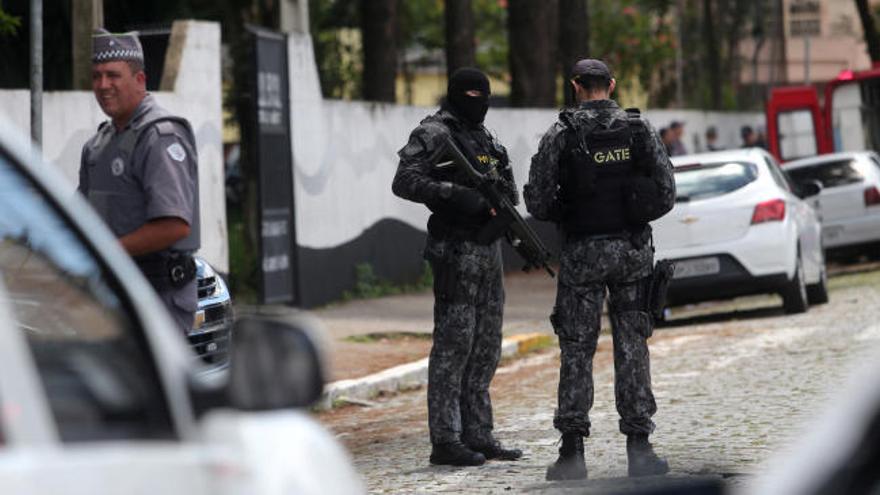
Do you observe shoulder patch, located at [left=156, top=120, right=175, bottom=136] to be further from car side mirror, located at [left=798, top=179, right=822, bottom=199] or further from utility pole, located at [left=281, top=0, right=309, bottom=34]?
car side mirror, located at [left=798, top=179, right=822, bottom=199]

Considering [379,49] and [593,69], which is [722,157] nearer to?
[379,49]

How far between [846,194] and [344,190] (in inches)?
267

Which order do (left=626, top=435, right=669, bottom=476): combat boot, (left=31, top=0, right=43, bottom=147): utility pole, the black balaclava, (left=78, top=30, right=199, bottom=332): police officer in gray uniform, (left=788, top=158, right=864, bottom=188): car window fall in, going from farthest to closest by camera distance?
(left=788, top=158, right=864, bottom=188): car window → (left=31, top=0, right=43, bottom=147): utility pole → the black balaclava → (left=626, top=435, right=669, bottom=476): combat boot → (left=78, top=30, right=199, bottom=332): police officer in gray uniform

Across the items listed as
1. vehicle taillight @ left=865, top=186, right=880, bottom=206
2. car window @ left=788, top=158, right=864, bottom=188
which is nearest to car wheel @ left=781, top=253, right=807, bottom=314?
car window @ left=788, top=158, right=864, bottom=188

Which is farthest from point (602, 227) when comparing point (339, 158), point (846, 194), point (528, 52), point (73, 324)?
point (528, 52)

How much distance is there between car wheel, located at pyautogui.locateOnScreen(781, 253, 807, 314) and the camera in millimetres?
17703

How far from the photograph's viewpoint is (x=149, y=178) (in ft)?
21.7

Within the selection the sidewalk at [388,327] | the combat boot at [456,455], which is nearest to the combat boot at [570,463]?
the combat boot at [456,455]

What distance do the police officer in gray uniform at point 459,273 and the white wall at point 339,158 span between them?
32.0 ft

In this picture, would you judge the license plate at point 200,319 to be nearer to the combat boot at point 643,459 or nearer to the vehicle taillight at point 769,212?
the combat boot at point 643,459

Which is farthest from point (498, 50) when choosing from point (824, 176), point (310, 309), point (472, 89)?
point (472, 89)

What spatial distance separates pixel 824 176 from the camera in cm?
2419

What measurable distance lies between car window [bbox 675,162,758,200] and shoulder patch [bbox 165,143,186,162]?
10.9 metres

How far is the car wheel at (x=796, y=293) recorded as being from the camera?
697 inches
